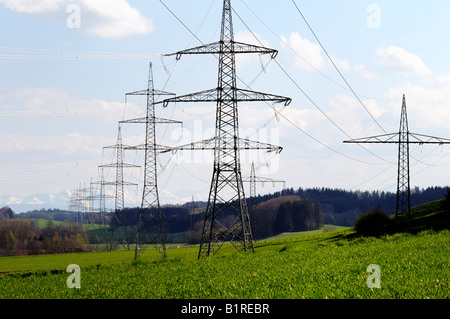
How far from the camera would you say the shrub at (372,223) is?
7536 cm

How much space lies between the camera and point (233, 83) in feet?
138

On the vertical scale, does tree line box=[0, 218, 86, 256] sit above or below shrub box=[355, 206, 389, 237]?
below

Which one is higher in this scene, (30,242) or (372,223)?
(372,223)

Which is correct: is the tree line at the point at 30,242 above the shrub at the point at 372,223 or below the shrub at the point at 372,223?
below

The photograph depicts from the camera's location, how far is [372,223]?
3017 inches

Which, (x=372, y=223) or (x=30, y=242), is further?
(x=30, y=242)

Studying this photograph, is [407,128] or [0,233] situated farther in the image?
[0,233]

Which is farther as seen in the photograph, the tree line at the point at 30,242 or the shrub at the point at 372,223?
the tree line at the point at 30,242

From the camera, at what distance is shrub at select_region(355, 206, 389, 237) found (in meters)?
75.4

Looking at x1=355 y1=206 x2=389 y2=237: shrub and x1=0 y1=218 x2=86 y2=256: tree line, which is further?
x1=0 y1=218 x2=86 y2=256: tree line
